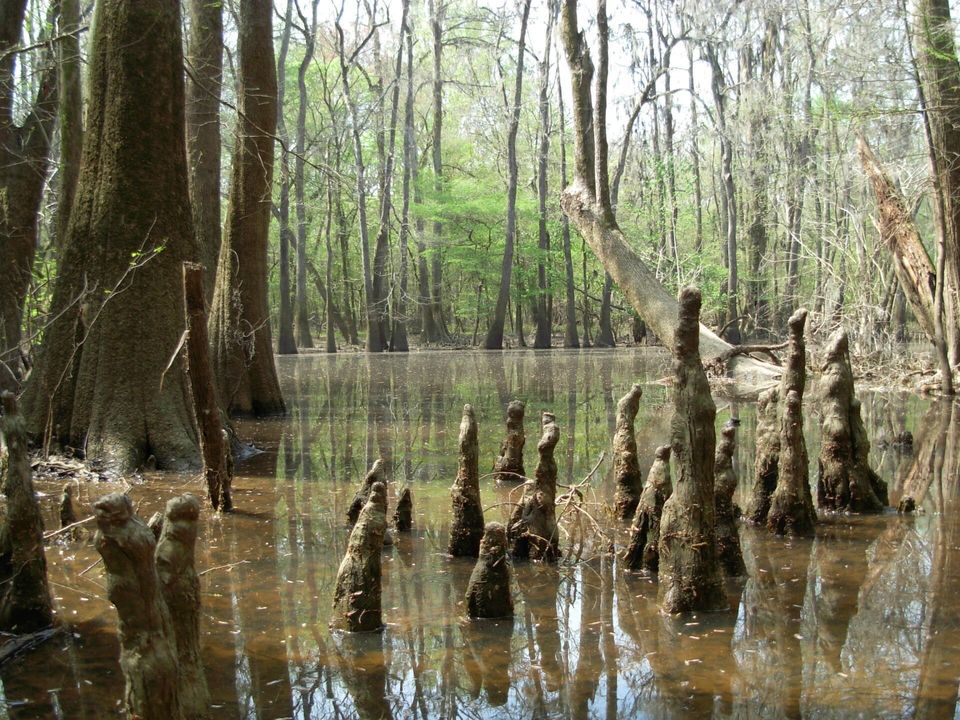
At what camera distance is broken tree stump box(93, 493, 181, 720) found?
2.79 meters

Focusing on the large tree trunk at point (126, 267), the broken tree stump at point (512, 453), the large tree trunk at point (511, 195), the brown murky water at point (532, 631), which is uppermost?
the large tree trunk at point (511, 195)

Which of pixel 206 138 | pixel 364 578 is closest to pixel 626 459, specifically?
pixel 364 578

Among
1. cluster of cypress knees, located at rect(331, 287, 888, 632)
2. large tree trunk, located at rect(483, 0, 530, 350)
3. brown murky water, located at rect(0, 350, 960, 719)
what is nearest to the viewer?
brown murky water, located at rect(0, 350, 960, 719)

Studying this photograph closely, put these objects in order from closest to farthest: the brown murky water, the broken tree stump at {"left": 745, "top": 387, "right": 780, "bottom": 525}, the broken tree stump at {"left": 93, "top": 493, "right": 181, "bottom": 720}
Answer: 1. the broken tree stump at {"left": 93, "top": 493, "right": 181, "bottom": 720}
2. the brown murky water
3. the broken tree stump at {"left": 745, "top": 387, "right": 780, "bottom": 525}

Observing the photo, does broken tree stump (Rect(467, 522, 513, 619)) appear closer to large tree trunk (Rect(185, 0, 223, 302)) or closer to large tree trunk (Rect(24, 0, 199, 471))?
large tree trunk (Rect(24, 0, 199, 471))

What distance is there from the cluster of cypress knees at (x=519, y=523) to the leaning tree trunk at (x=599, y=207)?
24.4 feet

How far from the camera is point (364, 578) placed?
15.1 feet

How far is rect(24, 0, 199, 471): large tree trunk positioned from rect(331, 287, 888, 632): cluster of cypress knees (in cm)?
338

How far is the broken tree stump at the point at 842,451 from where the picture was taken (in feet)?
23.5

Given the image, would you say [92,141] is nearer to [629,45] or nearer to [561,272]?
[629,45]

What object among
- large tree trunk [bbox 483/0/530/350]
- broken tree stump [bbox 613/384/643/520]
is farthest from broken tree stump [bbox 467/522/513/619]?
large tree trunk [bbox 483/0/530/350]

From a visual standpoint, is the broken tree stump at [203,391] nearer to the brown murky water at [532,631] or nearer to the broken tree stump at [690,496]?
the brown murky water at [532,631]

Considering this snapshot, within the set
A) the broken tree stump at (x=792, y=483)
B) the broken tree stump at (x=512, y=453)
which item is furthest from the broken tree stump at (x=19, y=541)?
the broken tree stump at (x=792, y=483)

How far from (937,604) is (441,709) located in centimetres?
291
